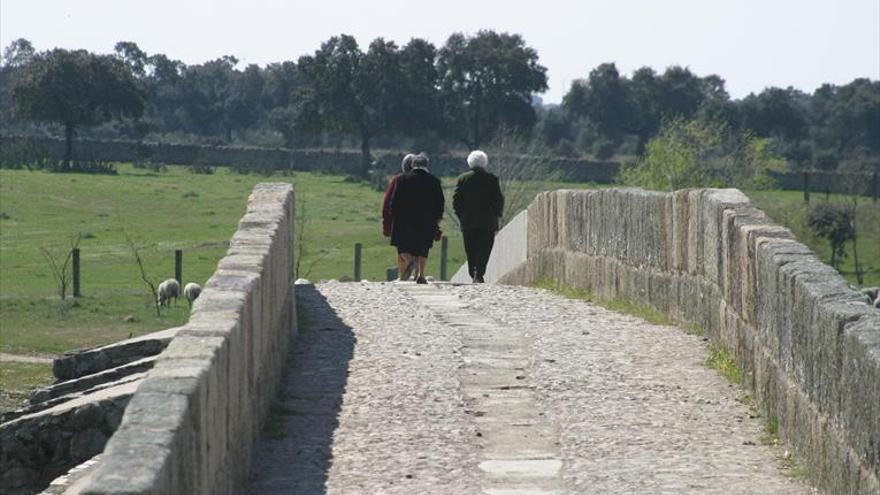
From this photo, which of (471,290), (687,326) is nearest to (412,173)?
(471,290)

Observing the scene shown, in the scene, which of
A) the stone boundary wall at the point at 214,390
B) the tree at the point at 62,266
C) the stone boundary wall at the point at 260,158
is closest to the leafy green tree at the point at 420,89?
the stone boundary wall at the point at 260,158

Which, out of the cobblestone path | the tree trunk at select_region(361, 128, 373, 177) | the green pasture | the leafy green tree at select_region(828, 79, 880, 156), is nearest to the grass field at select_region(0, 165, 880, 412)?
the green pasture

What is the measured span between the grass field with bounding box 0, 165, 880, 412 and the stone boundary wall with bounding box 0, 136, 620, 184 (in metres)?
4.15

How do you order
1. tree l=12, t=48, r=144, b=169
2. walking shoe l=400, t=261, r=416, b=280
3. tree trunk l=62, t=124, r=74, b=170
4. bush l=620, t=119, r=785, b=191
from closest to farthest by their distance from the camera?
walking shoe l=400, t=261, r=416, b=280 < bush l=620, t=119, r=785, b=191 < tree trunk l=62, t=124, r=74, b=170 < tree l=12, t=48, r=144, b=169

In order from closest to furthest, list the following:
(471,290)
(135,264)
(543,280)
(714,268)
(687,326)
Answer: (714,268), (687,326), (471,290), (543,280), (135,264)

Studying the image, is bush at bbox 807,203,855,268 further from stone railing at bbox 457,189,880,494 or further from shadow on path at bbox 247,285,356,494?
shadow on path at bbox 247,285,356,494

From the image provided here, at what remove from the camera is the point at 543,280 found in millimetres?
20531

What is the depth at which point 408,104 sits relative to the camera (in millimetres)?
87688

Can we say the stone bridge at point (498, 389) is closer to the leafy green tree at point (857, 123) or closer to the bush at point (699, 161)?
the bush at point (699, 161)

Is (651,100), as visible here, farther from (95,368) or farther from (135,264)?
(95,368)

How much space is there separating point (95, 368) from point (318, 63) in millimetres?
72136

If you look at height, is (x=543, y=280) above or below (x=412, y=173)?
below

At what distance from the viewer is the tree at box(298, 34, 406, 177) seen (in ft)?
286

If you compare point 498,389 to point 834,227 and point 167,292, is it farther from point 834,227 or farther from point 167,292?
point 834,227
